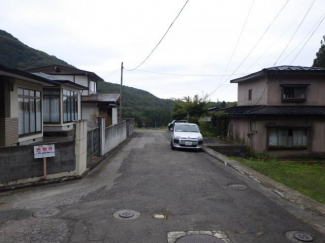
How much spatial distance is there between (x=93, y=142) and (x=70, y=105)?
6.74 meters

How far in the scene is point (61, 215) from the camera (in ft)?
17.1

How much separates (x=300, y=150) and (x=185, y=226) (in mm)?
15543

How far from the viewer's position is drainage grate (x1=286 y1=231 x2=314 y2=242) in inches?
172

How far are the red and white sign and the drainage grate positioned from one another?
239 inches

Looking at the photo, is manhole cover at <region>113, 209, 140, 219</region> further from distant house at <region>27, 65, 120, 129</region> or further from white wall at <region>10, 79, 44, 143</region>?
distant house at <region>27, 65, 120, 129</region>

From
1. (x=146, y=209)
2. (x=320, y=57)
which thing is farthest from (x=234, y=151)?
(x=320, y=57)

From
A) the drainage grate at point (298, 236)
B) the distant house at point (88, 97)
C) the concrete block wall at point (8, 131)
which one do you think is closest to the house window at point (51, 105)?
the concrete block wall at point (8, 131)

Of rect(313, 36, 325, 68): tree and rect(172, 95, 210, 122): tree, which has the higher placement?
rect(313, 36, 325, 68): tree

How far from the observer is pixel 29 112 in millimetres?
12211

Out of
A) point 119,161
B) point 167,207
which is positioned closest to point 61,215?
point 167,207

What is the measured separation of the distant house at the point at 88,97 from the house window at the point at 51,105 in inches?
249

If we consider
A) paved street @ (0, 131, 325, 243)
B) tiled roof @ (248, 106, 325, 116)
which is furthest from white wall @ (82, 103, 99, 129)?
paved street @ (0, 131, 325, 243)

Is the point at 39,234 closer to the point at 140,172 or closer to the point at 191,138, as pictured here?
the point at 140,172

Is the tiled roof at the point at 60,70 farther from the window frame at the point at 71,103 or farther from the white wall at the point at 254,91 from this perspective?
Result: the white wall at the point at 254,91
